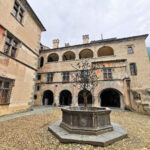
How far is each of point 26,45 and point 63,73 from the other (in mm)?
7364

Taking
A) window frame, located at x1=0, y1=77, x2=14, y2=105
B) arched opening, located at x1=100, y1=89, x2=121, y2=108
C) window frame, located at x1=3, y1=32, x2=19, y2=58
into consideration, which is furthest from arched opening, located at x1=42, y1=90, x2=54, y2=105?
arched opening, located at x1=100, y1=89, x2=121, y2=108

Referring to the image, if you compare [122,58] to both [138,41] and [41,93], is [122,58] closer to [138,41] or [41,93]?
[138,41]

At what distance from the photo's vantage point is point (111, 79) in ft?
43.7

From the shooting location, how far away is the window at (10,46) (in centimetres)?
825

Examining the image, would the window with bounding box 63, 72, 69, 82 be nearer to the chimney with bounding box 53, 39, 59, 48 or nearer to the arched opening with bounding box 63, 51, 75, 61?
the arched opening with bounding box 63, 51, 75, 61

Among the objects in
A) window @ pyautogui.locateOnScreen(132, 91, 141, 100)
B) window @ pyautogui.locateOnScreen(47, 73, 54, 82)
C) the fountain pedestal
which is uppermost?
window @ pyautogui.locateOnScreen(47, 73, 54, 82)

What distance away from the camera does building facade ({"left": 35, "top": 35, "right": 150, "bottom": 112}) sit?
1230cm

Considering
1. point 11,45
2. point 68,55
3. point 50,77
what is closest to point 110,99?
point 50,77

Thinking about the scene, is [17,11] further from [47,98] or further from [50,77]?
[47,98]

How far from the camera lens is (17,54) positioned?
909cm

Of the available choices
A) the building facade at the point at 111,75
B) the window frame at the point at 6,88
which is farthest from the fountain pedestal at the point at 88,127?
the building facade at the point at 111,75

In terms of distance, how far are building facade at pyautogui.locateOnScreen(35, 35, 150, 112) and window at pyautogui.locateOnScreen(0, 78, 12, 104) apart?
797 centimetres

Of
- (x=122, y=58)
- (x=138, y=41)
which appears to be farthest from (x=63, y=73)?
(x=138, y=41)

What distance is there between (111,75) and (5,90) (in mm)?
12835
